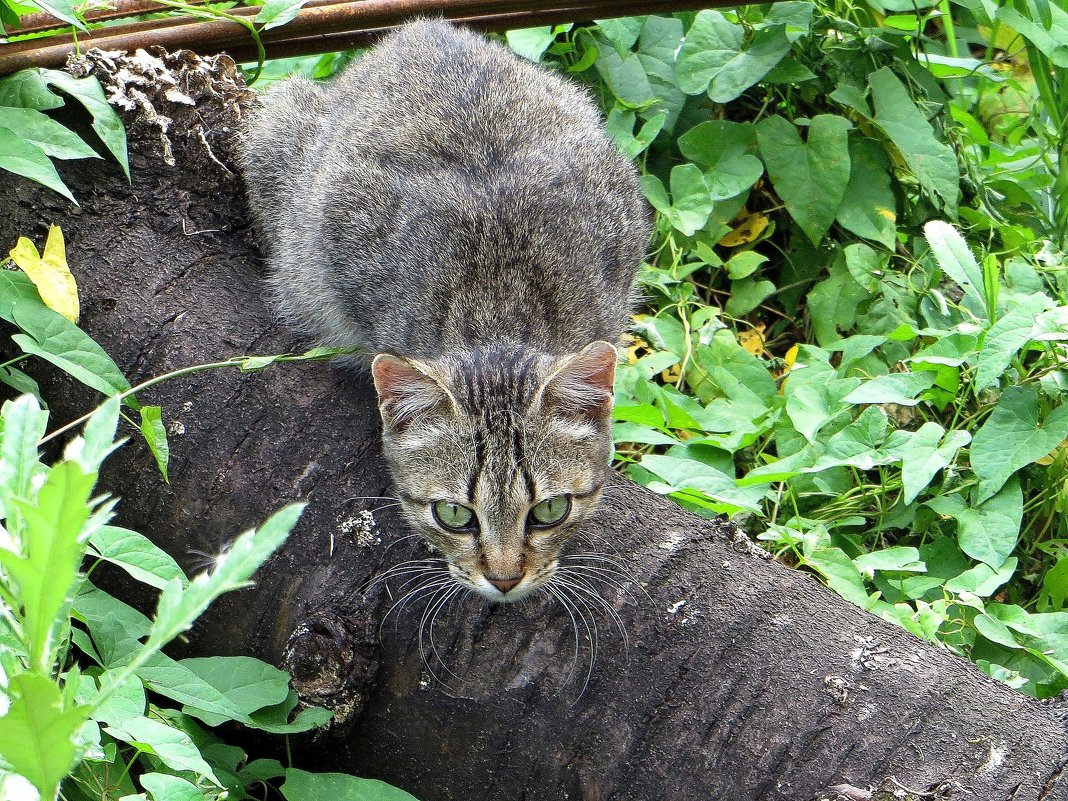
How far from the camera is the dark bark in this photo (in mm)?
2387

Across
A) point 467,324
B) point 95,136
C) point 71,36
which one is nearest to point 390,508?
point 467,324

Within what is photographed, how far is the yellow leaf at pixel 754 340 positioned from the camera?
179 inches

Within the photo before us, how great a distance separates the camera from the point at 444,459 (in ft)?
9.68

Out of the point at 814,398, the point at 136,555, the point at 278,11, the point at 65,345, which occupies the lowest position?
the point at 814,398

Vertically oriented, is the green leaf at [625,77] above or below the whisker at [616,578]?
above

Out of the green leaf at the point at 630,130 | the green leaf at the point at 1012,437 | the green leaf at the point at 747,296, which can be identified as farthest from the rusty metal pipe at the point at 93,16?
the green leaf at the point at 1012,437

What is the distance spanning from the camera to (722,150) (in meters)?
4.63

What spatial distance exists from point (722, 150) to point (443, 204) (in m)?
1.70

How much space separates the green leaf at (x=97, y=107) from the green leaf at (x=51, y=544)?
210 centimetres

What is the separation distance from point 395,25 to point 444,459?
6.23ft

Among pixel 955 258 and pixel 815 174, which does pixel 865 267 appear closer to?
pixel 815 174

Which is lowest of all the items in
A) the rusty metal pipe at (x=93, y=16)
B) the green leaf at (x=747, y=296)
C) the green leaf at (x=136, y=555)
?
the green leaf at (x=747, y=296)

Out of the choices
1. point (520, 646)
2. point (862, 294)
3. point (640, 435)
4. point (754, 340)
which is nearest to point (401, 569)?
point (520, 646)

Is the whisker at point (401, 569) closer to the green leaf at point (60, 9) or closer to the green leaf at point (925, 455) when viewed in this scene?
the green leaf at point (925, 455)
